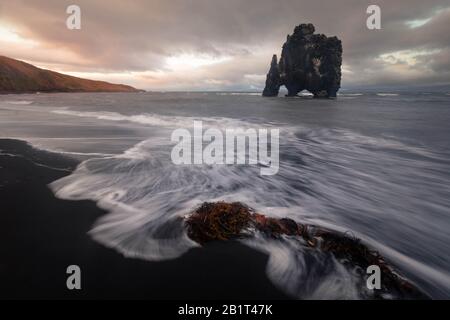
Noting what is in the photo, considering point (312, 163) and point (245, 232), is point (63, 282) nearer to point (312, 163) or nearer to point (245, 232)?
point (245, 232)

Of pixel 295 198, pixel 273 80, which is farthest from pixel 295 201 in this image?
pixel 273 80

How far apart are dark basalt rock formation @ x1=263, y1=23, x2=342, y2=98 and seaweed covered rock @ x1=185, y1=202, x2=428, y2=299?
8585 cm

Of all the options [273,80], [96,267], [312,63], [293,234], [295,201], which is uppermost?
[312,63]

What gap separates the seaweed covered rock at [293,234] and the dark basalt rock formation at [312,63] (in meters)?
85.9

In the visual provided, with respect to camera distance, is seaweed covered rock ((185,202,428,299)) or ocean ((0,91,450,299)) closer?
seaweed covered rock ((185,202,428,299))

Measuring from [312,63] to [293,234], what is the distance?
290 ft

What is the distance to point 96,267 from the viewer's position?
320 centimetres

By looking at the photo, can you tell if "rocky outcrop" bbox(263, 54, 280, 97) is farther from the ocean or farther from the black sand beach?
the black sand beach

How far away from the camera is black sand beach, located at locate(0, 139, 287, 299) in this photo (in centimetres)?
285

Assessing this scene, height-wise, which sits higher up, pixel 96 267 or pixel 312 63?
pixel 312 63

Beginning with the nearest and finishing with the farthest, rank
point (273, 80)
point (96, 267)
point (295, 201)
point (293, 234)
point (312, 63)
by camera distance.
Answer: point (96, 267), point (293, 234), point (295, 201), point (312, 63), point (273, 80)

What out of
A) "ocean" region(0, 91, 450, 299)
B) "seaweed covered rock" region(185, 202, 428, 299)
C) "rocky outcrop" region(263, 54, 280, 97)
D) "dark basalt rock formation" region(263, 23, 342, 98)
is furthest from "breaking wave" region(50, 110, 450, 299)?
"rocky outcrop" region(263, 54, 280, 97)

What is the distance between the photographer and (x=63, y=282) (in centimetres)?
293

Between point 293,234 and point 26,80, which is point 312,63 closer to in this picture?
point 293,234
